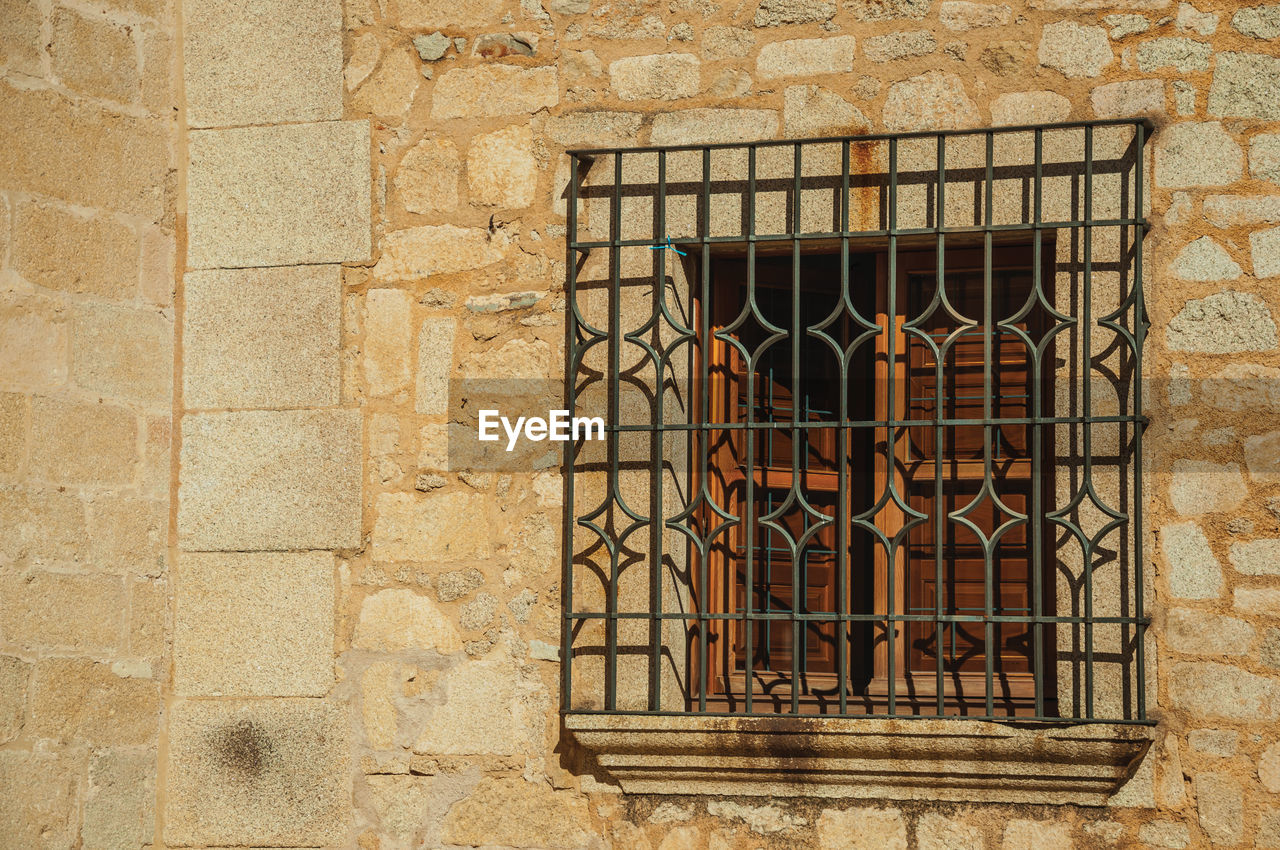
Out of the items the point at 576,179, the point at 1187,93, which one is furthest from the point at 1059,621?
the point at 576,179

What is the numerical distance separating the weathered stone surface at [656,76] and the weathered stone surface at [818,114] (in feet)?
0.83

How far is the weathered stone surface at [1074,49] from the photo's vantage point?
3371mm

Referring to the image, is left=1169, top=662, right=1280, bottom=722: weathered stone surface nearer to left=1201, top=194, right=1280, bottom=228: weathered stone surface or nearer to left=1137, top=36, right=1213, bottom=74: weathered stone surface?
left=1201, top=194, right=1280, bottom=228: weathered stone surface

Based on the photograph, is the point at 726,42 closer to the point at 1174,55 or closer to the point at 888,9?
the point at 888,9

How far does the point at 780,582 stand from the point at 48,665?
1829 mm

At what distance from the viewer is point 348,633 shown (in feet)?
11.6

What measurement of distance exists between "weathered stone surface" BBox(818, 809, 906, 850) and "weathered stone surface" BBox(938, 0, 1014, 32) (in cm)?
193

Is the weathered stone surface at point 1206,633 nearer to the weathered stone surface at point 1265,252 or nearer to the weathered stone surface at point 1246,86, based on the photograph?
the weathered stone surface at point 1265,252

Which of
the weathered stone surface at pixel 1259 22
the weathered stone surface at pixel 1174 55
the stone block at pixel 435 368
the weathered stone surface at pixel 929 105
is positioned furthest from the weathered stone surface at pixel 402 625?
the weathered stone surface at pixel 1259 22

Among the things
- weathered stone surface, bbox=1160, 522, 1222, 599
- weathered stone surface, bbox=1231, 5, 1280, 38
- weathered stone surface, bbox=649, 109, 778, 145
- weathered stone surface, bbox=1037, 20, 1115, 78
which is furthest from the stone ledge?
weathered stone surface, bbox=1231, 5, 1280, 38

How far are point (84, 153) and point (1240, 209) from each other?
288 cm

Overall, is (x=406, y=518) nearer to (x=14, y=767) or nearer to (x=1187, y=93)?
(x=14, y=767)

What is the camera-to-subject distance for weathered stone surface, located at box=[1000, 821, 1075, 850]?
3186 millimetres

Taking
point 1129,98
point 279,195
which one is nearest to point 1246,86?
point 1129,98
